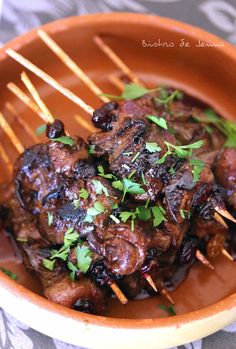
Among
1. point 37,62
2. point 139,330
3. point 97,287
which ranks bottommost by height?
point 139,330

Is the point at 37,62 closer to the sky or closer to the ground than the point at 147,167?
closer to the sky

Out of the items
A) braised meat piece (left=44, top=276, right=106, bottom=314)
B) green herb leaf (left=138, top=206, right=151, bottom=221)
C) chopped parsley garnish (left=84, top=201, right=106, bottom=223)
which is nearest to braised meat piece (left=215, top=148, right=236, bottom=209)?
green herb leaf (left=138, top=206, right=151, bottom=221)

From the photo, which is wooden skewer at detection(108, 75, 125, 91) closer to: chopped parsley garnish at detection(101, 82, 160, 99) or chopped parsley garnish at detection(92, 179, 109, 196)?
chopped parsley garnish at detection(101, 82, 160, 99)

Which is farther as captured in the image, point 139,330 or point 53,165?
point 53,165

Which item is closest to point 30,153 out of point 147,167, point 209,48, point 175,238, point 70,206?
point 70,206

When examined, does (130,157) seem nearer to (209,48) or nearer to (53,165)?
(53,165)

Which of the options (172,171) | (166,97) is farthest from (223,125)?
(172,171)

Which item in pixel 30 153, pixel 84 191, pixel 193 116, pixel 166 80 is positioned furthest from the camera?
pixel 166 80
